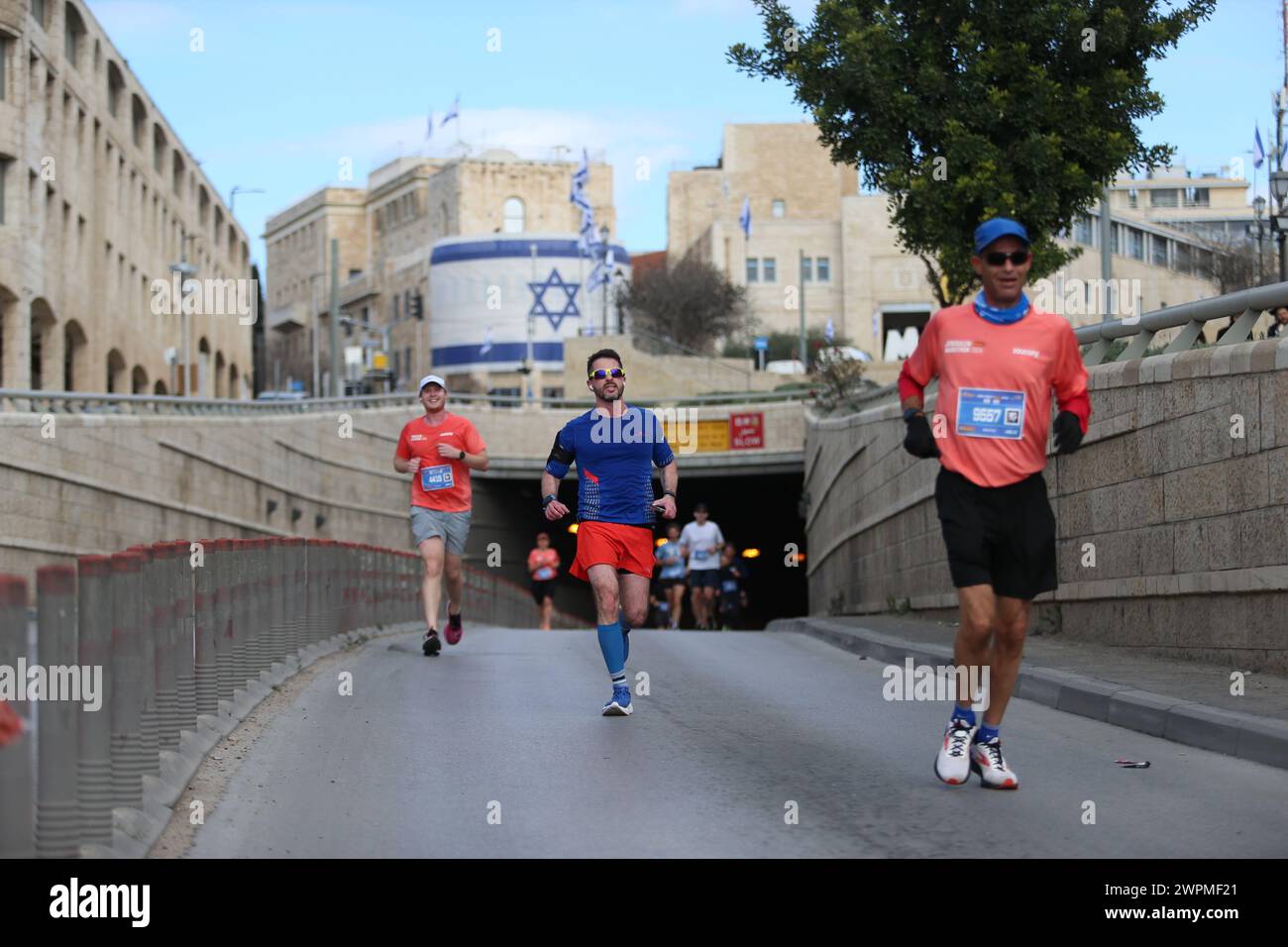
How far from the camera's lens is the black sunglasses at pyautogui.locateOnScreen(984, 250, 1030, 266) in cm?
730

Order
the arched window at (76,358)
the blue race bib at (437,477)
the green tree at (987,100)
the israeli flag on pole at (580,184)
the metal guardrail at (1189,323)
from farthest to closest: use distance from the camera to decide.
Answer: the israeli flag on pole at (580,184), the arched window at (76,358), the green tree at (987,100), the blue race bib at (437,477), the metal guardrail at (1189,323)

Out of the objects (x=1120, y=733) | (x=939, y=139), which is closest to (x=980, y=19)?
(x=939, y=139)

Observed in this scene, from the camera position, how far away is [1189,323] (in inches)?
482

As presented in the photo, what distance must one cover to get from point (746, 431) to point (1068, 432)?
4432 centimetres

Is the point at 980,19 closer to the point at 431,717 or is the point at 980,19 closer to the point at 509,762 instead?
the point at 431,717

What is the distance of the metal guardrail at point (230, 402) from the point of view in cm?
3475

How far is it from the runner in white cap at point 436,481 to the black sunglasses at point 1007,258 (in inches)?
306

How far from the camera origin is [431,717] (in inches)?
398

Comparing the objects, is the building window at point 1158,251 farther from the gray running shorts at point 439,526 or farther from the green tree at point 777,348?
the gray running shorts at point 439,526

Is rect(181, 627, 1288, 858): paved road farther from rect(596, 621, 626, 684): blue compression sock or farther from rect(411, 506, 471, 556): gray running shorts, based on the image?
rect(411, 506, 471, 556): gray running shorts

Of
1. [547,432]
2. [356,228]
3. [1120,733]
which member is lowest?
[1120,733]

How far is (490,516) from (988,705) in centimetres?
4792

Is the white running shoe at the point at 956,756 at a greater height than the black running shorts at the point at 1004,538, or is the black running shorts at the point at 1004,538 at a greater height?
the black running shorts at the point at 1004,538

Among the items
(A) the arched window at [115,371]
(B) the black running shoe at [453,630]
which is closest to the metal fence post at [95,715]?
(B) the black running shoe at [453,630]
